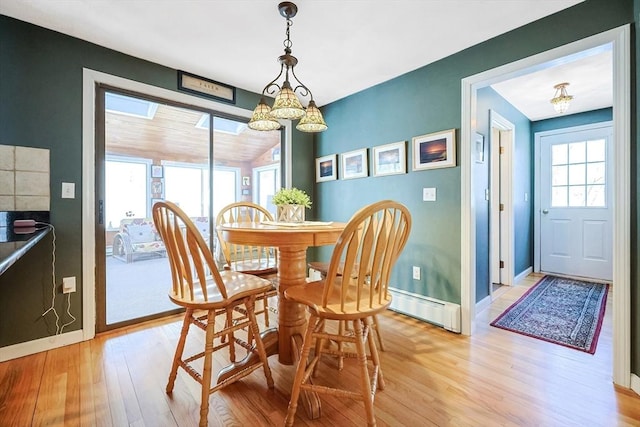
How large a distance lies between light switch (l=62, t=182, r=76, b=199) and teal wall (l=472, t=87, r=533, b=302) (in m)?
3.03

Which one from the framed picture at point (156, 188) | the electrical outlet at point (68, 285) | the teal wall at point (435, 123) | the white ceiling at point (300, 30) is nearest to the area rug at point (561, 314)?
the teal wall at point (435, 123)

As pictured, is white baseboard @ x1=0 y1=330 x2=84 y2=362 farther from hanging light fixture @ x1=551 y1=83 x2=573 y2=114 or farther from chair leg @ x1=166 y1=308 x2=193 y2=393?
hanging light fixture @ x1=551 y1=83 x2=573 y2=114

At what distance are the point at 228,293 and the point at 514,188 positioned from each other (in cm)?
372

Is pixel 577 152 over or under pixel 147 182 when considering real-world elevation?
over

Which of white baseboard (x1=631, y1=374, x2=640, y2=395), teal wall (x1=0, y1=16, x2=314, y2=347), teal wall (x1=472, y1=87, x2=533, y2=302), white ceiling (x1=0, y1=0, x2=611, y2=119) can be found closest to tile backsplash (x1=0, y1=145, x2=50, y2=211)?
teal wall (x1=0, y1=16, x2=314, y2=347)

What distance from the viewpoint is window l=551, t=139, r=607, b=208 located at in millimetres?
3691

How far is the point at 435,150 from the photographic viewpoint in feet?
8.03

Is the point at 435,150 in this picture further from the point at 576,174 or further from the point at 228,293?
the point at 576,174

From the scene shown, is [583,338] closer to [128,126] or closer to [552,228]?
[552,228]

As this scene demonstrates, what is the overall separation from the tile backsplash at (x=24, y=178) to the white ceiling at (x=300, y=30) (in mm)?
893

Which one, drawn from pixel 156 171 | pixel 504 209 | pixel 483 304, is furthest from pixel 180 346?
pixel 504 209

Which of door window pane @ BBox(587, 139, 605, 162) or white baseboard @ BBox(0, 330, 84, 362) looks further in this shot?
door window pane @ BBox(587, 139, 605, 162)

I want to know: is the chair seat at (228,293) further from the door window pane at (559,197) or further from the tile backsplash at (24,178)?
the door window pane at (559,197)

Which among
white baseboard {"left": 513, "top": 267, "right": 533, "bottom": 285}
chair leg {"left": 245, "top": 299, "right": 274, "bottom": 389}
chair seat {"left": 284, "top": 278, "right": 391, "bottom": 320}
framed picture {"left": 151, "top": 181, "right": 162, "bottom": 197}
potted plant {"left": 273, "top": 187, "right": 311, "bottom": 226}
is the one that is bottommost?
white baseboard {"left": 513, "top": 267, "right": 533, "bottom": 285}
